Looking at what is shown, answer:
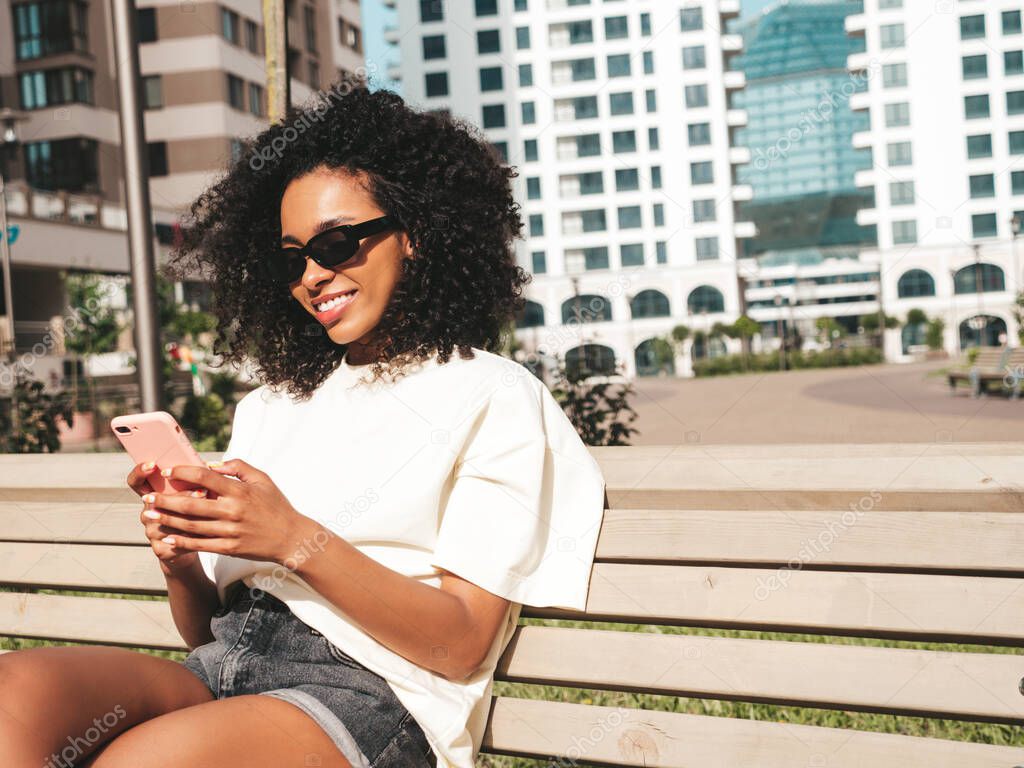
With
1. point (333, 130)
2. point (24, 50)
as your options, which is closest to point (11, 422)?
point (333, 130)

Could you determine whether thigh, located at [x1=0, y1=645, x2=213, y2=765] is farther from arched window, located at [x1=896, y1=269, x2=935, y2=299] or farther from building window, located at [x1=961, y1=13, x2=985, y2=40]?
arched window, located at [x1=896, y1=269, x2=935, y2=299]

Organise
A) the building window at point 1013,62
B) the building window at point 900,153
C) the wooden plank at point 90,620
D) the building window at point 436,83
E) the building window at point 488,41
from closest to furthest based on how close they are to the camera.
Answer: the wooden plank at point 90,620 < the building window at point 1013,62 < the building window at point 900,153 < the building window at point 436,83 < the building window at point 488,41

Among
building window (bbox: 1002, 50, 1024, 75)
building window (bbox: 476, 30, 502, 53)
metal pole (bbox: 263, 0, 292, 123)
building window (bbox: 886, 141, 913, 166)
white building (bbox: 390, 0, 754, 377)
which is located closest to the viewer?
metal pole (bbox: 263, 0, 292, 123)

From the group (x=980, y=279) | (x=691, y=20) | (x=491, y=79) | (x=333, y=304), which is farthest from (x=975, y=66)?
(x=333, y=304)

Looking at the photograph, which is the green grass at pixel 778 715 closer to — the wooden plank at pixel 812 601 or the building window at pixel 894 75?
the wooden plank at pixel 812 601

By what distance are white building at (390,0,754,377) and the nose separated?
193ft

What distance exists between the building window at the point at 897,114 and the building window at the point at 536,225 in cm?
1983

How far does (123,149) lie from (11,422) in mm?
5680

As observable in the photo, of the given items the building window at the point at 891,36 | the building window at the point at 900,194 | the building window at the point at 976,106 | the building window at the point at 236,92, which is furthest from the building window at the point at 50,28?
the building window at the point at 900,194

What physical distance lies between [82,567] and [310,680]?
95cm

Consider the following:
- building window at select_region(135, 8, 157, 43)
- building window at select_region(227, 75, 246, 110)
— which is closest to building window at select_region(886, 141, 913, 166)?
building window at select_region(227, 75, 246, 110)

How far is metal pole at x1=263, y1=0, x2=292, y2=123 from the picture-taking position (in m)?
4.72

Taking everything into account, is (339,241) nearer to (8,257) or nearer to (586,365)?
(586,365)

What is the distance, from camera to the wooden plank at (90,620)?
2.26 metres
